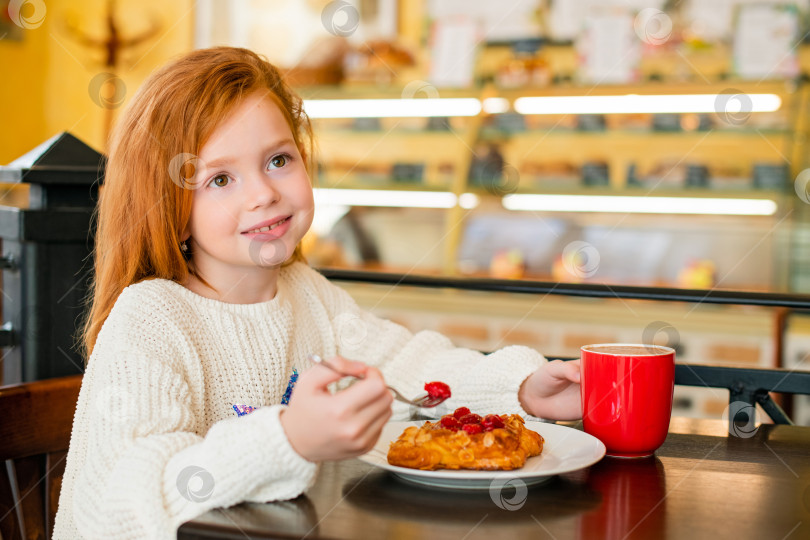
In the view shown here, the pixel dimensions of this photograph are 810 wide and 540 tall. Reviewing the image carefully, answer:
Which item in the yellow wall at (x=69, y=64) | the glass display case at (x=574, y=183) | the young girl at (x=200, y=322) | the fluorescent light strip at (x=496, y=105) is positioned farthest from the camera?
the yellow wall at (x=69, y=64)

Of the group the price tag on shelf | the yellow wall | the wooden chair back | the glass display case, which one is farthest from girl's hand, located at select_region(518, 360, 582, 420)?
the yellow wall

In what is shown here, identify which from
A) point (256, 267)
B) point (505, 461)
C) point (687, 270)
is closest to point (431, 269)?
point (687, 270)

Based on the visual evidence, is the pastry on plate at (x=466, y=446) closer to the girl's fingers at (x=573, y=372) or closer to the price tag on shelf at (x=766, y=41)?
the girl's fingers at (x=573, y=372)

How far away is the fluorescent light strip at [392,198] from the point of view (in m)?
3.58

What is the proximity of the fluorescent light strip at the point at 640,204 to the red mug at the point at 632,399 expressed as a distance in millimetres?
2422

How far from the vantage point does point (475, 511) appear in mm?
721

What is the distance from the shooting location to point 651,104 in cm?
328

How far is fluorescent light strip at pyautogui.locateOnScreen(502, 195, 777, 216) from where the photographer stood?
3117 mm

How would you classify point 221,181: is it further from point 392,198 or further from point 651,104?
point 392,198

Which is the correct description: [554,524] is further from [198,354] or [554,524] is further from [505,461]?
[198,354]

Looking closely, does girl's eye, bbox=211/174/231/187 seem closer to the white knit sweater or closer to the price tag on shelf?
the white knit sweater

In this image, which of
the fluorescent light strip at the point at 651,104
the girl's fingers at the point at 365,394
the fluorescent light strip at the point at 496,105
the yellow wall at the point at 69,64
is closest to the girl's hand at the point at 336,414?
the girl's fingers at the point at 365,394

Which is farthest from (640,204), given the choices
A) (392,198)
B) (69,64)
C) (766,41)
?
(69,64)

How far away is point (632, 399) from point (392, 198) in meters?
2.93
